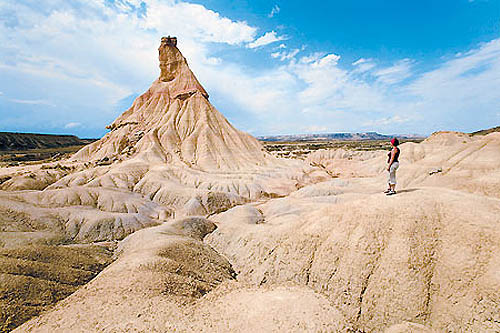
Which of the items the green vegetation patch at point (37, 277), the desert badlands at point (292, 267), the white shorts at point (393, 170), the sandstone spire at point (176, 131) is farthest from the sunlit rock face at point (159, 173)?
the white shorts at point (393, 170)

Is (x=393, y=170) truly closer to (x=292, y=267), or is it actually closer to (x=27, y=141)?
(x=292, y=267)

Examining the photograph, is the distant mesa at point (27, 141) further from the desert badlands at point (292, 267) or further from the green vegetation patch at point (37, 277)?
the green vegetation patch at point (37, 277)

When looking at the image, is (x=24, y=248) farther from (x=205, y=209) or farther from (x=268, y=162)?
(x=268, y=162)

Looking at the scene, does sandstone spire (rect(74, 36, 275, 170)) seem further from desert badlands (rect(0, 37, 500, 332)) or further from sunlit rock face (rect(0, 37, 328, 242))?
desert badlands (rect(0, 37, 500, 332))

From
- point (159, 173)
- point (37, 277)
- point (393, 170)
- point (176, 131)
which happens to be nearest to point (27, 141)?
point (176, 131)

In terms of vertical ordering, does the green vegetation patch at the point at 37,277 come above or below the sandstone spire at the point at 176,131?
below

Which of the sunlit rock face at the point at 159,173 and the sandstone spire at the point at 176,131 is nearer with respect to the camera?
the sunlit rock face at the point at 159,173

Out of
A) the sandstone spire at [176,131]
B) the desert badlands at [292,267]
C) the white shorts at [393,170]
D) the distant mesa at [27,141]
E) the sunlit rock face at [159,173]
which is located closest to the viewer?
the desert badlands at [292,267]

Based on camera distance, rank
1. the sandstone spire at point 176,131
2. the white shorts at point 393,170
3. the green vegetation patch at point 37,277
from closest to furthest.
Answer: the green vegetation patch at point 37,277 < the white shorts at point 393,170 < the sandstone spire at point 176,131

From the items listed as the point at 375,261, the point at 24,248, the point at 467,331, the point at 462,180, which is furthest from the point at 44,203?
the point at 462,180

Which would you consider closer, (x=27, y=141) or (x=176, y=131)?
(x=176, y=131)

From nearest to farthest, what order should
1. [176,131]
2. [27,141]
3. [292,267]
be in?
[292,267], [176,131], [27,141]

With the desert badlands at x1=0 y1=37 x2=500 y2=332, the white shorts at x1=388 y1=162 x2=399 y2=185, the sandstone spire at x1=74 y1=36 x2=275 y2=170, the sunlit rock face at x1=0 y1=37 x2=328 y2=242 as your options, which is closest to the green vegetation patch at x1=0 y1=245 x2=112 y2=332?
the desert badlands at x1=0 y1=37 x2=500 y2=332

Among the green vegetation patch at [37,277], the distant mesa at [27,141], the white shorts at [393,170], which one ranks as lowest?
the green vegetation patch at [37,277]
